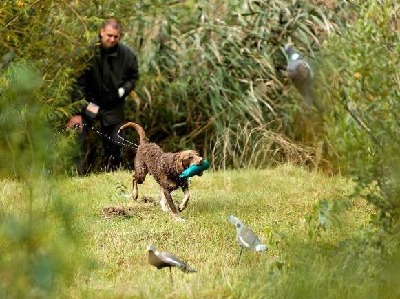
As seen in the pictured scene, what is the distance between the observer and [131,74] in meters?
13.2

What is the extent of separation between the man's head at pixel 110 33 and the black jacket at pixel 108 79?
0.17m

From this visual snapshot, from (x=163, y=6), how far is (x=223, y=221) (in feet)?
18.7

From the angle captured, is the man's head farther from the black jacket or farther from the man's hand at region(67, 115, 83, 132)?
the man's hand at region(67, 115, 83, 132)

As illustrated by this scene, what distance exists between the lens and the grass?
5.71 m

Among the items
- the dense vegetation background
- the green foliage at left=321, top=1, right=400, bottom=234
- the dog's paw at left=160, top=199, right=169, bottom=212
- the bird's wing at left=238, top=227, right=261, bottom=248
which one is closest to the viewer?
the green foliage at left=321, top=1, right=400, bottom=234

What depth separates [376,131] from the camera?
6117 millimetres

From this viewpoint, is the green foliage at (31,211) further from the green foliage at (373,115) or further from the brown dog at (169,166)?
the brown dog at (169,166)

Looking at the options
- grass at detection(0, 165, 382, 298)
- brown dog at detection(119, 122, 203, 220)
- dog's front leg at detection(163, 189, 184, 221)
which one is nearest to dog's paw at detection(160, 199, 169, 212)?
brown dog at detection(119, 122, 203, 220)

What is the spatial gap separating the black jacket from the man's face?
159 mm

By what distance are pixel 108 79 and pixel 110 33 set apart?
836 mm

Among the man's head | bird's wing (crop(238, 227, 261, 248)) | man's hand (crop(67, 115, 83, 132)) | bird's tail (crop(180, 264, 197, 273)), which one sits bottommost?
man's hand (crop(67, 115, 83, 132))

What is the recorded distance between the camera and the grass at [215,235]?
5715 mm

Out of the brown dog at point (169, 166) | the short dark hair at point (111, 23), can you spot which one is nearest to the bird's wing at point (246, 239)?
the brown dog at point (169, 166)

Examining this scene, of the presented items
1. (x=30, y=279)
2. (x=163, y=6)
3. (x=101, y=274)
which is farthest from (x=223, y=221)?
(x=163, y=6)
